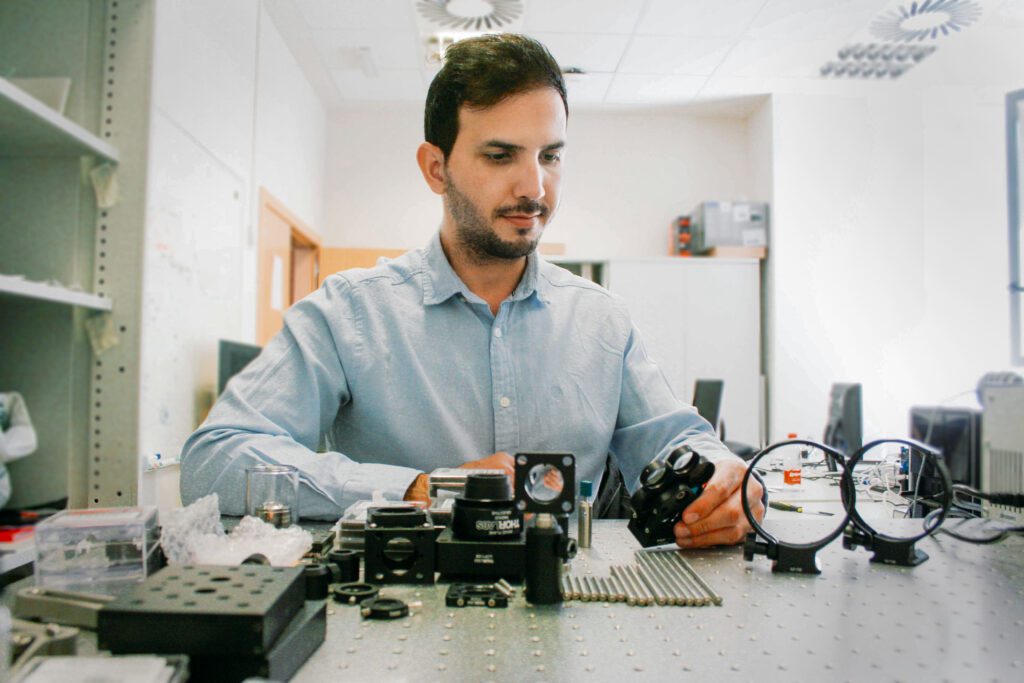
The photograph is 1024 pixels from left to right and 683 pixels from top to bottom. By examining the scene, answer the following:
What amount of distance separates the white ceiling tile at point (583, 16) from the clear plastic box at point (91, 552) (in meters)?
2.88

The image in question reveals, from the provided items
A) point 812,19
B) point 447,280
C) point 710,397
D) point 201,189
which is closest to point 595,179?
point 812,19

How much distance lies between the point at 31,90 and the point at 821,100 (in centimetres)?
399

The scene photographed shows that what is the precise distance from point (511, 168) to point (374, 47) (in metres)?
2.46

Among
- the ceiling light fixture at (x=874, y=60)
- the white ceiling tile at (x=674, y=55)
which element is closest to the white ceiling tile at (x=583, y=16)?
the white ceiling tile at (x=674, y=55)

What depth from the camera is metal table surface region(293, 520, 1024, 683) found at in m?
0.43

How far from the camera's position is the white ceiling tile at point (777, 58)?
11.1 ft

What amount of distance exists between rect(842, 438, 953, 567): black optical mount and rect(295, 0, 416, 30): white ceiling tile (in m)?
2.74

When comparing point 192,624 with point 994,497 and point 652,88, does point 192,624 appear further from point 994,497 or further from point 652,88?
point 652,88

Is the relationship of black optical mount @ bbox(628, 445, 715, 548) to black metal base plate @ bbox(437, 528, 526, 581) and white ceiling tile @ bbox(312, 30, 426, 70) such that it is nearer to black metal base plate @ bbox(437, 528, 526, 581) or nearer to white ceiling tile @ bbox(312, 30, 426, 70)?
black metal base plate @ bbox(437, 528, 526, 581)

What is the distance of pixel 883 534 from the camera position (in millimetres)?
690

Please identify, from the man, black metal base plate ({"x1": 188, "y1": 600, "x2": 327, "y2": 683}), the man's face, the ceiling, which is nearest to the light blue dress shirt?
the man

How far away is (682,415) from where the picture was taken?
3.80 ft

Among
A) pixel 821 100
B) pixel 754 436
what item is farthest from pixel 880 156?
pixel 754 436

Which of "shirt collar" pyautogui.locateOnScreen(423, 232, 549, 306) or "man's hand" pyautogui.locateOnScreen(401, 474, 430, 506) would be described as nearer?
"man's hand" pyautogui.locateOnScreen(401, 474, 430, 506)
